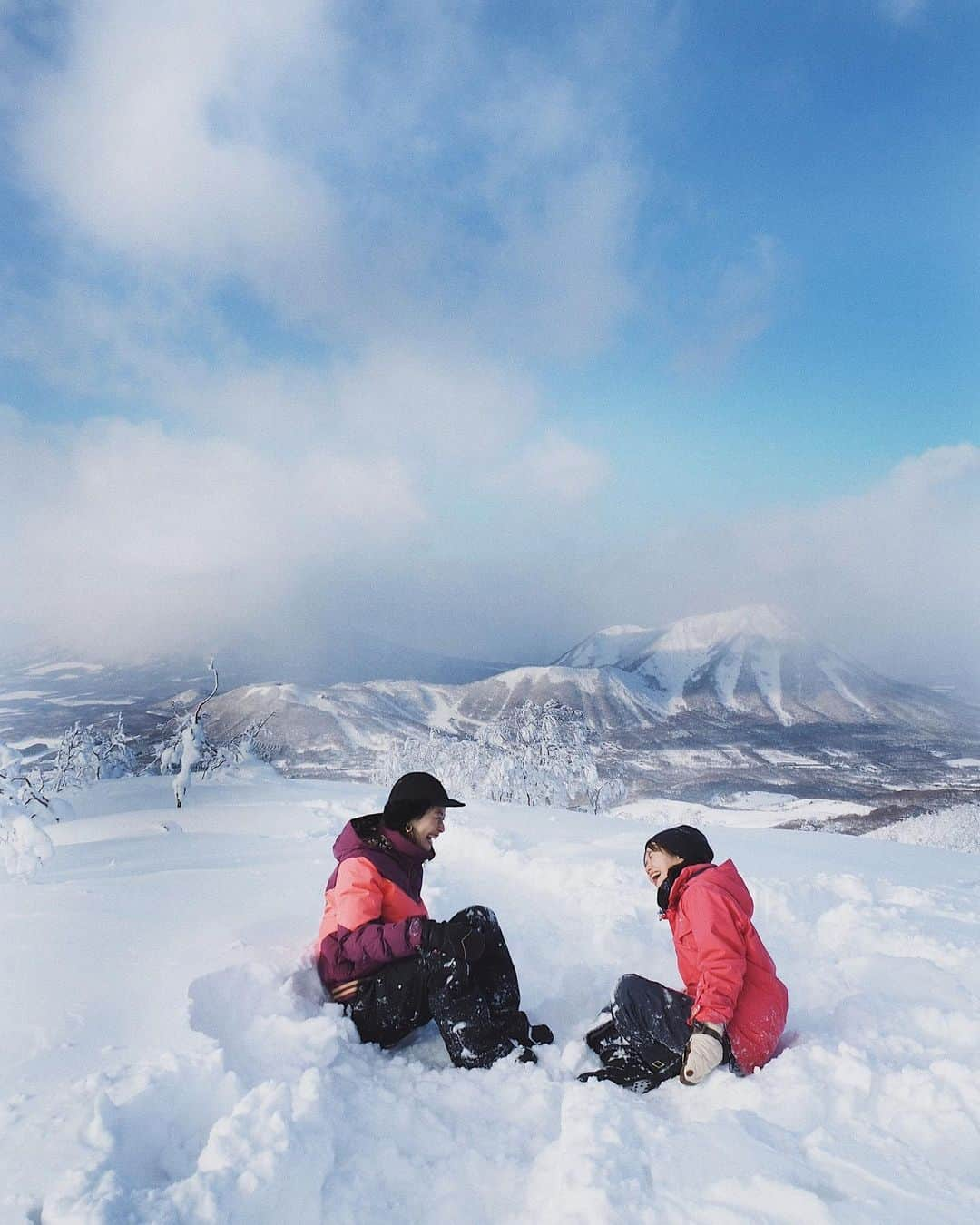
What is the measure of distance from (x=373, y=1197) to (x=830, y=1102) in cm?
208

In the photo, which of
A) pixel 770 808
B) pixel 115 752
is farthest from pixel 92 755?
pixel 770 808

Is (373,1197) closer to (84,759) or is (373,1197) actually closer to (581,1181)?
(581,1181)

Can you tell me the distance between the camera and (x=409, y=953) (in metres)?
3.71

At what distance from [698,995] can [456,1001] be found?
49.3 inches

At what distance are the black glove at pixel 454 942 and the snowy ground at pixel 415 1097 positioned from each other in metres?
0.57

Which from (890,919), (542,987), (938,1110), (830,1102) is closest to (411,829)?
(542,987)

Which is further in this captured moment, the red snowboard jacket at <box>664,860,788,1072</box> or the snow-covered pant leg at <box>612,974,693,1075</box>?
the snow-covered pant leg at <box>612,974,693,1075</box>

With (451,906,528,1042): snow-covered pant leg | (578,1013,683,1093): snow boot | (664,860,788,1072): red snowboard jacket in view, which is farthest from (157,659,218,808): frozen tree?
A: (664,860,788,1072): red snowboard jacket

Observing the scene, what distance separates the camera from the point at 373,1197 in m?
2.57

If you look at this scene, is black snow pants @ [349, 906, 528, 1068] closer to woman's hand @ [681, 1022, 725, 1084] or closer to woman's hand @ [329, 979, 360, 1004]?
woman's hand @ [329, 979, 360, 1004]

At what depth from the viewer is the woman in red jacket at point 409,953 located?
3574 millimetres

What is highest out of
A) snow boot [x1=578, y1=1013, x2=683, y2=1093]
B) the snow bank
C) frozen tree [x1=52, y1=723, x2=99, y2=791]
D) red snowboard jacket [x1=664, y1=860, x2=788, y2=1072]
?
red snowboard jacket [x1=664, y1=860, x2=788, y2=1072]

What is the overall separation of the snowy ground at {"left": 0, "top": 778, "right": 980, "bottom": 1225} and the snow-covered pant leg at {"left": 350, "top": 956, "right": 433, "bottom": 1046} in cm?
15

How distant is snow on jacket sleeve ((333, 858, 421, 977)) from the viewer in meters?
3.67
